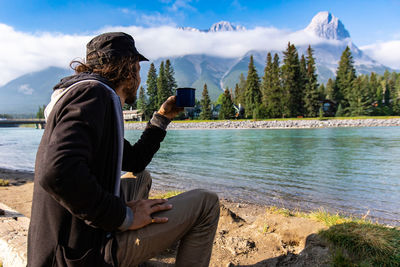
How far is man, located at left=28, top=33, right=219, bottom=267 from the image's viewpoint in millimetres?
1104

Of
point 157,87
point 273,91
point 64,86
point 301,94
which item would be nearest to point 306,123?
point 301,94

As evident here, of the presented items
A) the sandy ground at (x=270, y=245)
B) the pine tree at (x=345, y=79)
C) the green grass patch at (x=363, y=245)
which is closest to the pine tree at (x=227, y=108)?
the pine tree at (x=345, y=79)

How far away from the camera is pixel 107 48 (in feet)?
4.60

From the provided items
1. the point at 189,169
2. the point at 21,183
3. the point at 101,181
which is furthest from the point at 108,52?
the point at 189,169

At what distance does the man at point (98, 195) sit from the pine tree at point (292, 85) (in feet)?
174

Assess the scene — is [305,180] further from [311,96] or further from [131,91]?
[311,96]

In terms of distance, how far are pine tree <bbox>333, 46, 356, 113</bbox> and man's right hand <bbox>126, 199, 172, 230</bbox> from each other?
2339 inches

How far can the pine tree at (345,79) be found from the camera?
177 ft

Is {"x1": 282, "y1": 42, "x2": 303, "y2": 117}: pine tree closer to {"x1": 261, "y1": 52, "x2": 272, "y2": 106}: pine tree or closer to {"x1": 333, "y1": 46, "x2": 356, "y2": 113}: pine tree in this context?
{"x1": 261, "y1": 52, "x2": 272, "y2": 106}: pine tree

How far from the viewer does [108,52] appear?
140cm

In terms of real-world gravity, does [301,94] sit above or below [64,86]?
above

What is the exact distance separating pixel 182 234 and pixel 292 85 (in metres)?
54.7

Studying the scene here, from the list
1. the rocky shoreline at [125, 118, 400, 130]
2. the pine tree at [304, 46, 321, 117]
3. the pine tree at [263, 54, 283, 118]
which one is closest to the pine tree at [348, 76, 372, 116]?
the rocky shoreline at [125, 118, 400, 130]

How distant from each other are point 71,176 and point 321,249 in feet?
6.98
